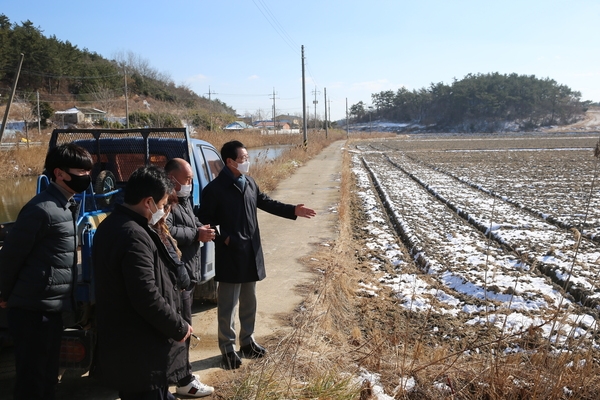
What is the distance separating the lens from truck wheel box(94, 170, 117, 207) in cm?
479

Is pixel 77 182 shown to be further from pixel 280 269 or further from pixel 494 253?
pixel 494 253

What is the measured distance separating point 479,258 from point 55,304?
671cm

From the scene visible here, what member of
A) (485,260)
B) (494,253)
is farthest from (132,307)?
(494,253)

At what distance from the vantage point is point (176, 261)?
2939 mm

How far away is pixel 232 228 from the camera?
4172 mm

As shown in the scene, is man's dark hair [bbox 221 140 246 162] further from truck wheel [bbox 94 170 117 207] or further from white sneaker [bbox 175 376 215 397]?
white sneaker [bbox 175 376 215 397]

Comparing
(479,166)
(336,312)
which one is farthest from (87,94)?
(336,312)

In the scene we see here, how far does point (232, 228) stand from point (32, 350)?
162 centimetres

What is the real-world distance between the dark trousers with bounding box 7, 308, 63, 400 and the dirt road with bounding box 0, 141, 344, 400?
1.41 ft

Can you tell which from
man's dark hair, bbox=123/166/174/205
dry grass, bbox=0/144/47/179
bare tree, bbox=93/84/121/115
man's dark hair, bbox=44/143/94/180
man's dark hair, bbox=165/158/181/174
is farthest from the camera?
bare tree, bbox=93/84/121/115

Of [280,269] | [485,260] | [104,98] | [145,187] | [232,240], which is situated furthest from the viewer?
[104,98]

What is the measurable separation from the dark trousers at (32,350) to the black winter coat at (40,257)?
0.28ft

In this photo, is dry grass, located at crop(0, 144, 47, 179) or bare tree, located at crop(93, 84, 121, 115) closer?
dry grass, located at crop(0, 144, 47, 179)

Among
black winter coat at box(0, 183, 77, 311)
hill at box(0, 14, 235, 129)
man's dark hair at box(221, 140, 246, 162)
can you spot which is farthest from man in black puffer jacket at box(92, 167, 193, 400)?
hill at box(0, 14, 235, 129)
